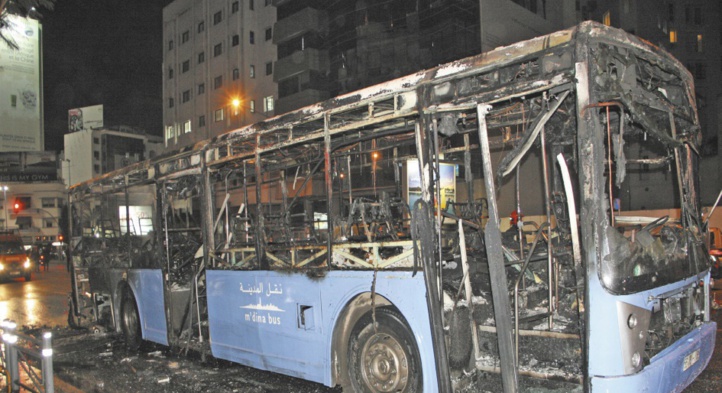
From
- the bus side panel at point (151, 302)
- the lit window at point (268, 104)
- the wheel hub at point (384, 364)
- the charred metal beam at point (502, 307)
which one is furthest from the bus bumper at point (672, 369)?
the lit window at point (268, 104)

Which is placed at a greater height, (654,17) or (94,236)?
(654,17)

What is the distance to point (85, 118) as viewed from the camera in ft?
260

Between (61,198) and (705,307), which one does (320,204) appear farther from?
(61,198)

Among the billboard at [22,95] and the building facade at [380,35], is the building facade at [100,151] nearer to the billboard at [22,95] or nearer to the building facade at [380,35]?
the billboard at [22,95]

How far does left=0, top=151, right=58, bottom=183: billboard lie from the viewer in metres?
60.8

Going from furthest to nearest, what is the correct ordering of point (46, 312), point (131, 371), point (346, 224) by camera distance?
point (46, 312) < point (131, 371) < point (346, 224)

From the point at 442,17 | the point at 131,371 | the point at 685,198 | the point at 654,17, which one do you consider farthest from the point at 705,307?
the point at 654,17

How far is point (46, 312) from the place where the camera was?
1498 centimetres

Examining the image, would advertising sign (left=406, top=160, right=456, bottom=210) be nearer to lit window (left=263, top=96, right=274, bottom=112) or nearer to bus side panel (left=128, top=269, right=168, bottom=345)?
bus side panel (left=128, top=269, right=168, bottom=345)

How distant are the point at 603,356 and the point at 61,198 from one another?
7227 centimetres

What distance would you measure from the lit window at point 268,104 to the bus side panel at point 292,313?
37.6m

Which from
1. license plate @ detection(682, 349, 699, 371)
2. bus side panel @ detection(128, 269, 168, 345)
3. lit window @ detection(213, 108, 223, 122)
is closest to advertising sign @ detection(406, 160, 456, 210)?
license plate @ detection(682, 349, 699, 371)

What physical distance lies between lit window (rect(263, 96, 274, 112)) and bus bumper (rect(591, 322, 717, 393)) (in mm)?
41082

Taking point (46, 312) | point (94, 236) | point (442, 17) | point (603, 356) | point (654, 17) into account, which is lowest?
point (46, 312)
